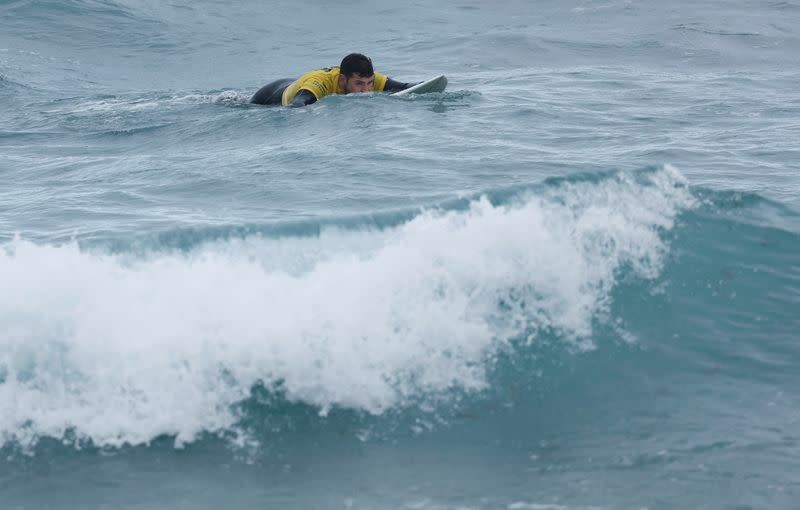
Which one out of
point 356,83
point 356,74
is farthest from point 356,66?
point 356,83

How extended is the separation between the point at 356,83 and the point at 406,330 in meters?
6.57

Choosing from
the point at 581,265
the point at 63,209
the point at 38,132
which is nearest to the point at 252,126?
the point at 38,132

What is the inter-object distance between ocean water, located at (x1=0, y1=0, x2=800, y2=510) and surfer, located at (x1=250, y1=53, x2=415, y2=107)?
226cm

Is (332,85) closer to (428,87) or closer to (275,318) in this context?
(428,87)

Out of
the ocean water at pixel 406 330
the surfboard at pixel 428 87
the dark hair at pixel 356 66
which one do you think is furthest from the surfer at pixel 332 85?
the ocean water at pixel 406 330

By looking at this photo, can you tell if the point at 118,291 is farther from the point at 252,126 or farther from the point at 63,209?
the point at 252,126

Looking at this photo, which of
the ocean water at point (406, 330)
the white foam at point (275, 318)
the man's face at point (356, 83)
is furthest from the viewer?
the man's face at point (356, 83)

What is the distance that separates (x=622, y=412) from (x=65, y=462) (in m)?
2.64

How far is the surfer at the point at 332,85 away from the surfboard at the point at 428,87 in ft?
0.83

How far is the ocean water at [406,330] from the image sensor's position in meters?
4.50

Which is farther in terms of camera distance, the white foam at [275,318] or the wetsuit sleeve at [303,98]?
the wetsuit sleeve at [303,98]

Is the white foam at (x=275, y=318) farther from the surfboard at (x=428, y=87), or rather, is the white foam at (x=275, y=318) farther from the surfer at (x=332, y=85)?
the surfboard at (x=428, y=87)

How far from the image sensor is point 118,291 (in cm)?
514

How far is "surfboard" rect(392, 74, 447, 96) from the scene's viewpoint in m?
11.6
